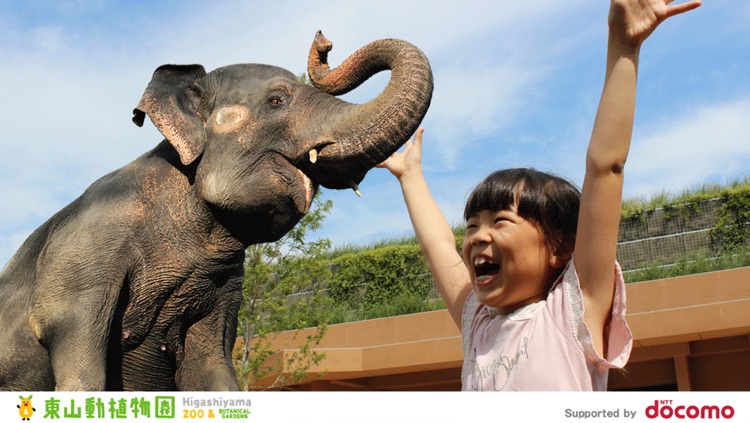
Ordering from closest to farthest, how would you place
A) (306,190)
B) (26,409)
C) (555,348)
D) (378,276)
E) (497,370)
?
(555,348), (497,370), (26,409), (306,190), (378,276)

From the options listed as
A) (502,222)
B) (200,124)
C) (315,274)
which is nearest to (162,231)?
(200,124)

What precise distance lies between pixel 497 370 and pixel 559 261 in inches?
15.7

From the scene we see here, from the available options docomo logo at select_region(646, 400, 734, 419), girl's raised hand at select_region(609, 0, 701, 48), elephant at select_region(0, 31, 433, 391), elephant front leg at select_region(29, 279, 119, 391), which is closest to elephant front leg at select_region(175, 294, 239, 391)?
elephant at select_region(0, 31, 433, 391)

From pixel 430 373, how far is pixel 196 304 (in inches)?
477

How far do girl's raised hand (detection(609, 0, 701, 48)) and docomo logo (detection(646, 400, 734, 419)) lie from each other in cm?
120

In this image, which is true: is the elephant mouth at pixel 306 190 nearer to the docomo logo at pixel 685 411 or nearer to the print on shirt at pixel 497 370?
the print on shirt at pixel 497 370

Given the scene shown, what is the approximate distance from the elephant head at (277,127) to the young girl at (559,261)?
49 cm

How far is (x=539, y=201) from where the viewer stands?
2.79 m

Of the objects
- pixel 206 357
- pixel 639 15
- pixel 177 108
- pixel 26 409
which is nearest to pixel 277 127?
pixel 177 108

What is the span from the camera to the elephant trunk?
3129 mm

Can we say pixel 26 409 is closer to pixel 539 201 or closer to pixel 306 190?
pixel 306 190

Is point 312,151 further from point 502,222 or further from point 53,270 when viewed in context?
point 53,270

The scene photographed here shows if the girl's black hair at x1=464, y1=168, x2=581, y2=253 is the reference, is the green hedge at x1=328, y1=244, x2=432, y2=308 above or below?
above

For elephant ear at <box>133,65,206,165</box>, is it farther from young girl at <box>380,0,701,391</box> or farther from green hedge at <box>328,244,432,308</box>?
green hedge at <box>328,244,432,308</box>
